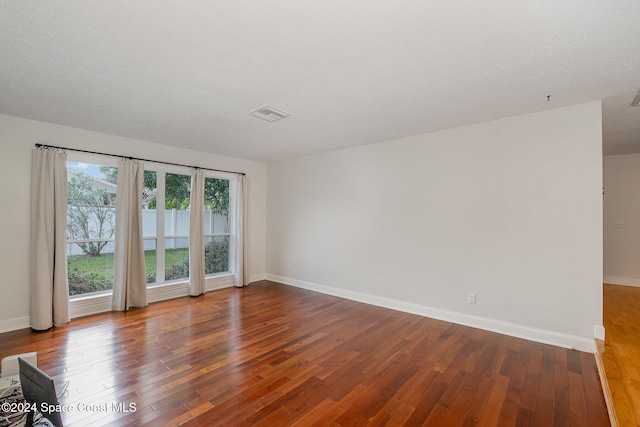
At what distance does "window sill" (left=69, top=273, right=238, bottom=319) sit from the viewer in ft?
12.9

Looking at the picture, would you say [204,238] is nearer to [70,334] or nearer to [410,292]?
[70,334]

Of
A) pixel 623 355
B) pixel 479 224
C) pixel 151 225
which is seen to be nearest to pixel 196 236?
pixel 151 225

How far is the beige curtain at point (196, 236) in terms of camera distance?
5012mm

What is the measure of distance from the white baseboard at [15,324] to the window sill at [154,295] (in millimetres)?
424

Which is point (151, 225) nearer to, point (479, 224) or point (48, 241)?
point (48, 241)

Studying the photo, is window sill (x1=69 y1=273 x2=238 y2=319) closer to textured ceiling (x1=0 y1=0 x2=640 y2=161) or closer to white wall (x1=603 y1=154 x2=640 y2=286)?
textured ceiling (x1=0 y1=0 x2=640 y2=161)

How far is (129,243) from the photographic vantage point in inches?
168

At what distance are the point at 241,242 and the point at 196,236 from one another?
3.03 ft

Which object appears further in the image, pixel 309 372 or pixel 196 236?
pixel 196 236

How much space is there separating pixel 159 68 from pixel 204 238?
11.6 ft

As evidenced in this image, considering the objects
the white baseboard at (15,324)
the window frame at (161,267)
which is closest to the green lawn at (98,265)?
the window frame at (161,267)

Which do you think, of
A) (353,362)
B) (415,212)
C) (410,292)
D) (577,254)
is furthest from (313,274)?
(577,254)

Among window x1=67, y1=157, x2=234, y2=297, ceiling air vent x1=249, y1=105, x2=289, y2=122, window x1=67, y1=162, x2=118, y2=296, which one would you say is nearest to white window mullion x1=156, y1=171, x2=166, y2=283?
window x1=67, y1=157, x2=234, y2=297

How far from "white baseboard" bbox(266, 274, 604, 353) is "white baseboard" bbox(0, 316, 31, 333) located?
411 cm
